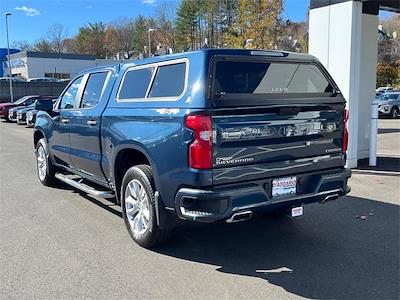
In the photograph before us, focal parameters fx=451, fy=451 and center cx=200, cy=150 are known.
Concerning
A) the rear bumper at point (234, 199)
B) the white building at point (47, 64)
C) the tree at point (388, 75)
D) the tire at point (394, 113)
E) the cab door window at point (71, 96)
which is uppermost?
the white building at point (47, 64)

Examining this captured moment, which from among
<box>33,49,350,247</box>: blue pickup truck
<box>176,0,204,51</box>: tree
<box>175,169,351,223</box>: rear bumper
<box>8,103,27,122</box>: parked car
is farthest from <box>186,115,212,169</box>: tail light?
<box>176,0,204,51</box>: tree

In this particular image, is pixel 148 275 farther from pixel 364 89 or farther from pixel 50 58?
pixel 50 58

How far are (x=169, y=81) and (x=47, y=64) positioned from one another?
6671cm

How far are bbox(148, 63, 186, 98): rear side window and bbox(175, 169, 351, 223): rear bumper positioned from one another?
3.31 ft

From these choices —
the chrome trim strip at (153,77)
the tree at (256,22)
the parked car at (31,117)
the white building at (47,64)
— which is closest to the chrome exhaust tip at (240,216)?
the chrome trim strip at (153,77)

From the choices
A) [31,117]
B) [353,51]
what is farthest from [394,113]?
[31,117]

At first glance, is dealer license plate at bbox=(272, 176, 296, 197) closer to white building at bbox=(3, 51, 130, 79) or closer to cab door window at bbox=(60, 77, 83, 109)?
cab door window at bbox=(60, 77, 83, 109)

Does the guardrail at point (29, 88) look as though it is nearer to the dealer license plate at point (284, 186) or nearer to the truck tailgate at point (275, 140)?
the truck tailgate at point (275, 140)

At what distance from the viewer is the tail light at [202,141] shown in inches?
155

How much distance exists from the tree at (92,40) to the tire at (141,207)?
3580 inches

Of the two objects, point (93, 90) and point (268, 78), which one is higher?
point (268, 78)

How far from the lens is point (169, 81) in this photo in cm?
459

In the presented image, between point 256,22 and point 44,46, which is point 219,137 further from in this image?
point 44,46

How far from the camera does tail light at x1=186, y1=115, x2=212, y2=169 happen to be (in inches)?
155
